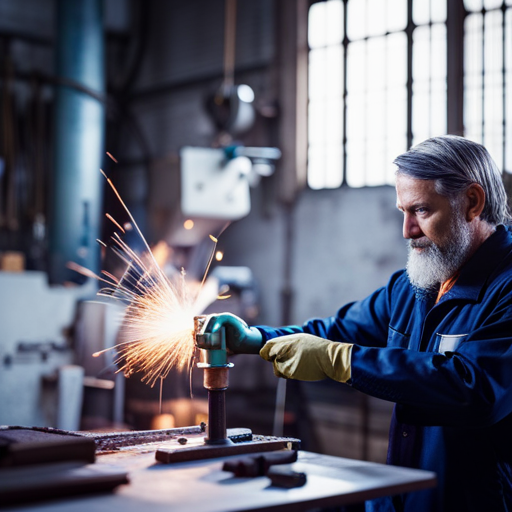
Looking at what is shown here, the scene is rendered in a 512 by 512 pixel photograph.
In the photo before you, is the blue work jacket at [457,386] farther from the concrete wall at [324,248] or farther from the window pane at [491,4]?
the window pane at [491,4]

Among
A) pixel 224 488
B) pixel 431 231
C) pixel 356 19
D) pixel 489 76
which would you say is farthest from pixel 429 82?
pixel 224 488

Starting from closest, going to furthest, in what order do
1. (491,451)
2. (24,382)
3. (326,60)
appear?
(491,451)
(24,382)
(326,60)

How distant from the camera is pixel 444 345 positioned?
1815mm

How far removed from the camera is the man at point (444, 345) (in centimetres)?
163

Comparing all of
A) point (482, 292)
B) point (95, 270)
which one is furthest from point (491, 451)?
point (95, 270)

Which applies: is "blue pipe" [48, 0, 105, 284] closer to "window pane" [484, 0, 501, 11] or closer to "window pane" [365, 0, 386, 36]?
"window pane" [365, 0, 386, 36]

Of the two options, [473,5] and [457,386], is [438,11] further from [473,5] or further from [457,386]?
[457,386]

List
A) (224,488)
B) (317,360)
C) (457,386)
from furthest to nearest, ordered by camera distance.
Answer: (317,360), (457,386), (224,488)

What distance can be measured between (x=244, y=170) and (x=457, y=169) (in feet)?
11.2

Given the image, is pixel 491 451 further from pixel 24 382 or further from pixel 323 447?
pixel 323 447

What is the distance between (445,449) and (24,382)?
3.18m

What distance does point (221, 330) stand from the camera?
1.78 metres

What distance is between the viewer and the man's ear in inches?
75.8

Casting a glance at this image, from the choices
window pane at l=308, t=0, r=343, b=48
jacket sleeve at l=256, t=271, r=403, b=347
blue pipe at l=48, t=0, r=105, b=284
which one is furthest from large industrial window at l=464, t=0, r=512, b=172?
jacket sleeve at l=256, t=271, r=403, b=347
